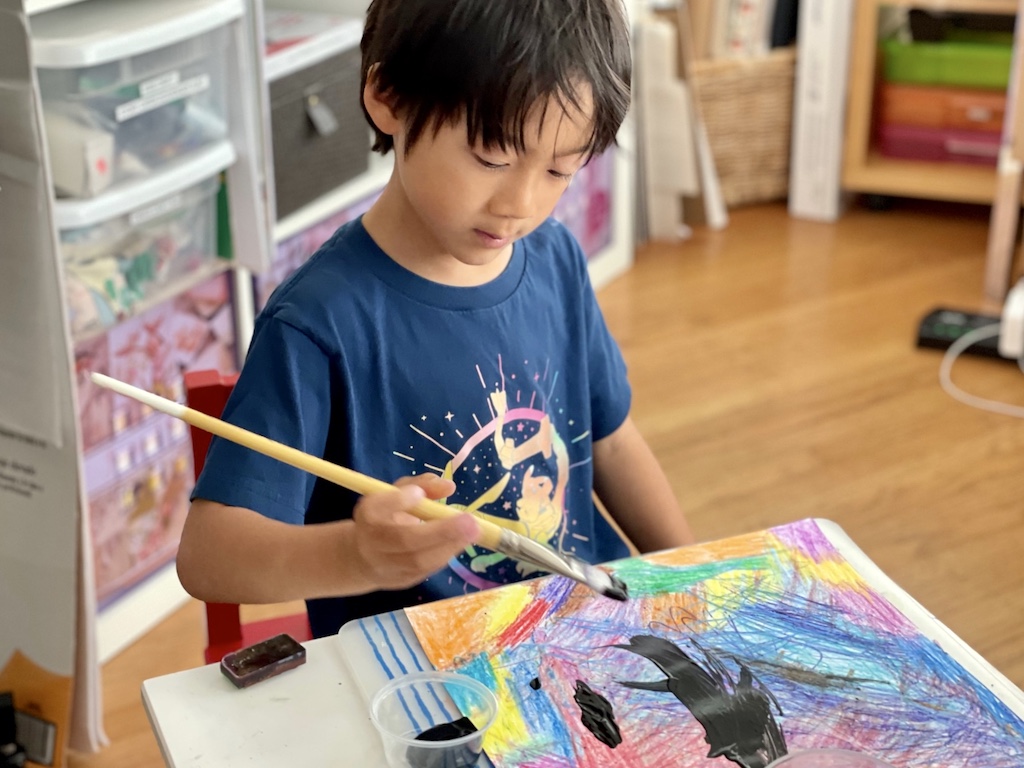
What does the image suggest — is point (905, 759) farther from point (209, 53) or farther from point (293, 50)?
point (293, 50)

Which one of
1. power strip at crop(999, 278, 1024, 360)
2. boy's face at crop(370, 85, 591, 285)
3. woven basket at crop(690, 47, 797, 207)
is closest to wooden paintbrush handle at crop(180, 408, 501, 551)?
boy's face at crop(370, 85, 591, 285)

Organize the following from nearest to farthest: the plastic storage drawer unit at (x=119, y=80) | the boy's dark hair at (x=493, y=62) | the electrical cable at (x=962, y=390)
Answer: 1. the boy's dark hair at (x=493, y=62)
2. the plastic storage drawer unit at (x=119, y=80)
3. the electrical cable at (x=962, y=390)

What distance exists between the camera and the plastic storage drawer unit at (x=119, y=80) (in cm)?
132

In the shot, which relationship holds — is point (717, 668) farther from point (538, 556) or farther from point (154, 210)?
point (154, 210)

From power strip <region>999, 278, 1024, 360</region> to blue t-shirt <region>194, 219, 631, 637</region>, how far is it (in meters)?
1.53

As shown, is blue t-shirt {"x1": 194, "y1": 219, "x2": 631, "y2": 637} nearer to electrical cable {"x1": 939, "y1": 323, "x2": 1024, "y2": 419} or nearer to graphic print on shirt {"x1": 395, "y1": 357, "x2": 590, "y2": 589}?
graphic print on shirt {"x1": 395, "y1": 357, "x2": 590, "y2": 589}

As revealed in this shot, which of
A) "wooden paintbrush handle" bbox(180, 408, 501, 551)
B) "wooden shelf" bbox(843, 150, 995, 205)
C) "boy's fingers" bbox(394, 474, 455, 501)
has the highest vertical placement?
"wooden paintbrush handle" bbox(180, 408, 501, 551)

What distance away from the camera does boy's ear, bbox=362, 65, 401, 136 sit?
2.63 ft

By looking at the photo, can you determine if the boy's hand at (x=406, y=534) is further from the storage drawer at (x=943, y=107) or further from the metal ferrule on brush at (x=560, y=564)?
the storage drawer at (x=943, y=107)

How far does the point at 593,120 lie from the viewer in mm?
777

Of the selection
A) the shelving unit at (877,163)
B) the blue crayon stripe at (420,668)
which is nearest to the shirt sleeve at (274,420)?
the blue crayon stripe at (420,668)

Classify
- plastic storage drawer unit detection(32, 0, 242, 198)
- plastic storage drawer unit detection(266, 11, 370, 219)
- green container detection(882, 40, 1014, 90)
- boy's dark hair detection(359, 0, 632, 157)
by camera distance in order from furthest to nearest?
1. green container detection(882, 40, 1014, 90)
2. plastic storage drawer unit detection(266, 11, 370, 219)
3. plastic storage drawer unit detection(32, 0, 242, 198)
4. boy's dark hair detection(359, 0, 632, 157)

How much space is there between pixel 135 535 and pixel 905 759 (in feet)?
3.93

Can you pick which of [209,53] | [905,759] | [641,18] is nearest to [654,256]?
[641,18]
